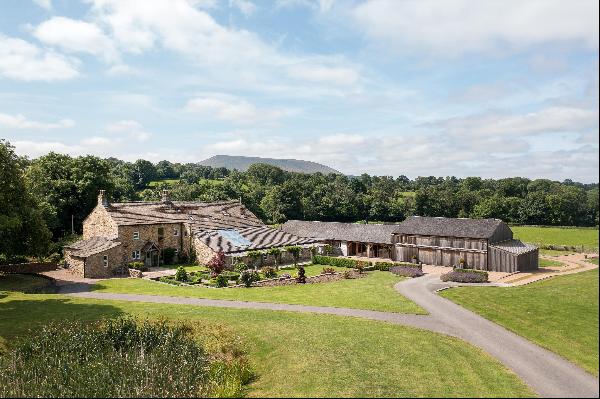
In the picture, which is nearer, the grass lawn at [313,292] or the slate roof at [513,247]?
the grass lawn at [313,292]

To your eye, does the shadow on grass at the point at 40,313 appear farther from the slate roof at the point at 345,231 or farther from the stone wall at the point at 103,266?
the slate roof at the point at 345,231

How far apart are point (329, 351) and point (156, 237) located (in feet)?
134

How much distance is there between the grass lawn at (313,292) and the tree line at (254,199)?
8895mm

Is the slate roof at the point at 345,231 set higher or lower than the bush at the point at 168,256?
higher

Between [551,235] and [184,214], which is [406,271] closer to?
[184,214]

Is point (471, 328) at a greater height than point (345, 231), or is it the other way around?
point (345, 231)

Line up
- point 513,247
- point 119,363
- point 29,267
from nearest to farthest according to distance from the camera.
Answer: point 119,363 < point 29,267 < point 513,247

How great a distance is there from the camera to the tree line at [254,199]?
38.2 meters

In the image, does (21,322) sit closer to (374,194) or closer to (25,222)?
(25,222)

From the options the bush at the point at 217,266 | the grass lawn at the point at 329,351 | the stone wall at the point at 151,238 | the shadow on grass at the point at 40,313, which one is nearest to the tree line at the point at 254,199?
the shadow on grass at the point at 40,313

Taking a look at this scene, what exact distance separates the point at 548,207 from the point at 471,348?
8684 cm

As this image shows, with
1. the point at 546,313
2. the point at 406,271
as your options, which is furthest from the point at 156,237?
the point at 546,313

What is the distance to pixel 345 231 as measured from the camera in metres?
67.2

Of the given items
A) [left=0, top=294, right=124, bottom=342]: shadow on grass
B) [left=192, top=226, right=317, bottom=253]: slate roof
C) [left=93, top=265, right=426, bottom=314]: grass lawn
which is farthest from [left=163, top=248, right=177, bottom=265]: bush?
[left=0, top=294, right=124, bottom=342]: shadow on grass
